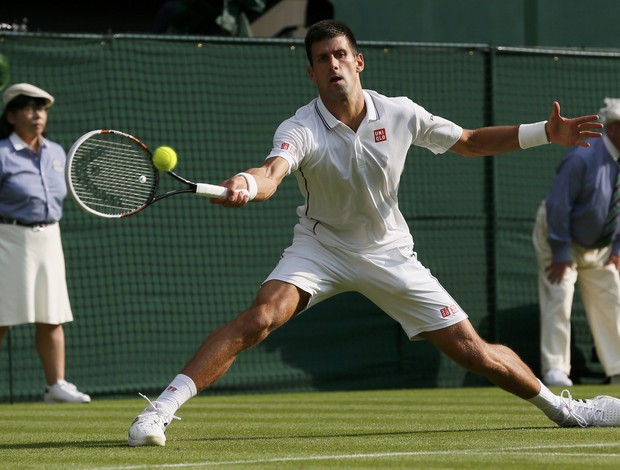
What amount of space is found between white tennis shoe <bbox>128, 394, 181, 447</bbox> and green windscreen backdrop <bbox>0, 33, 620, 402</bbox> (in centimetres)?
A: 492

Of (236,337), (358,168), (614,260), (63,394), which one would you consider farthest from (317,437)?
(614,260)

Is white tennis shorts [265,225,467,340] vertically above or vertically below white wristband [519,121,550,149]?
below

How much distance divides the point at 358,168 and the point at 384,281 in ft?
1.84

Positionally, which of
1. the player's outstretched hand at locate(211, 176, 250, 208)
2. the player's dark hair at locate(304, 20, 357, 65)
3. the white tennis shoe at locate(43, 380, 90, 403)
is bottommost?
the white tennis shoe at locate(43, 380, 90, 403)

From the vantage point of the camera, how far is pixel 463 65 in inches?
492

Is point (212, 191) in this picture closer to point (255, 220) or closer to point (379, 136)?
point (379, 136)

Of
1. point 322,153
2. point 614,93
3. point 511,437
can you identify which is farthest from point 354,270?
point 614,93

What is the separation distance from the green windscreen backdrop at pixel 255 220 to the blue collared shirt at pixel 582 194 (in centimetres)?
92

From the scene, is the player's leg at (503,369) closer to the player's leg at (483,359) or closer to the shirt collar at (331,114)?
the player's leg at (483,359)

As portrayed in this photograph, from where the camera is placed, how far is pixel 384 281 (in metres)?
6.79

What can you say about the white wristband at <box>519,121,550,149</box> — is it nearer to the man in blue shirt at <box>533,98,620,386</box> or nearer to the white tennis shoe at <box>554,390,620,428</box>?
the white tennis shoe at <box>554,390,620,428</box>

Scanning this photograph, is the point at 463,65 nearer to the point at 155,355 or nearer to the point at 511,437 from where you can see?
the point at 155,355

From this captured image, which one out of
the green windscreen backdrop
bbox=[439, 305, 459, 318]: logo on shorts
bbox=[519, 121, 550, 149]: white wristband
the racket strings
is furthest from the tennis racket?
the green windscreen backdrop

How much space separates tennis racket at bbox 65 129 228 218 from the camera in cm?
632
